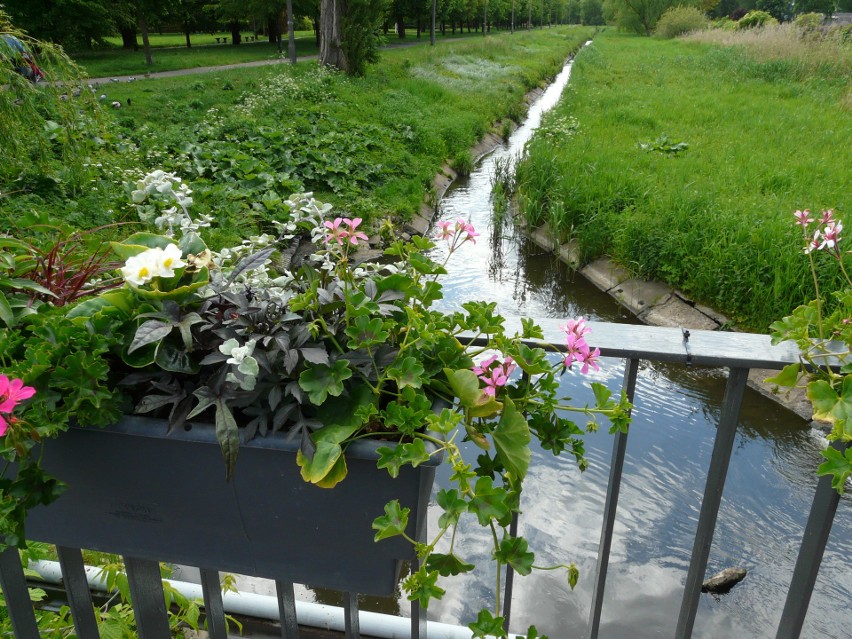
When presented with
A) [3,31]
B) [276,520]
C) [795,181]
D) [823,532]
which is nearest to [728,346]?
[823,532]

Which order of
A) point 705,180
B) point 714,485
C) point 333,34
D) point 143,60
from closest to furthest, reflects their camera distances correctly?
point 714,485 < point 705,180 < point 333,34 < point 143,60

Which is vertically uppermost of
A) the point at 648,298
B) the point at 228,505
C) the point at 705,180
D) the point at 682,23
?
the point at 682,23

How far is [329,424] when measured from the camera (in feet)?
2.94

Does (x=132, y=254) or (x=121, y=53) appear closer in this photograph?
(x=132, y=254)

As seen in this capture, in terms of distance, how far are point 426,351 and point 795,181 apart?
768cm

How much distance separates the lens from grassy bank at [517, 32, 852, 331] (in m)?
5.68

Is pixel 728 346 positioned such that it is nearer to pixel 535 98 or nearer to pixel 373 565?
pixel 373 565

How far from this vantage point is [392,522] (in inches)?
32.9

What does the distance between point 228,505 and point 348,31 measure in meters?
15.7

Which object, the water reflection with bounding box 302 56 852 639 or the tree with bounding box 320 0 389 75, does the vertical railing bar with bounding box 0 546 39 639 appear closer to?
the water reflection with bounding box 302 56 852 639

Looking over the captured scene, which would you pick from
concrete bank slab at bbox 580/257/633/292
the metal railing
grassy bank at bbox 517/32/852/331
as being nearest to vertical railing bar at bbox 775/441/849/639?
the metal railing

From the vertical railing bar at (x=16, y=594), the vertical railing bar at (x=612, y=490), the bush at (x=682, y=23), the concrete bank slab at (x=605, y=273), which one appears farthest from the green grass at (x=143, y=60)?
the bush at (x=682, y=23)

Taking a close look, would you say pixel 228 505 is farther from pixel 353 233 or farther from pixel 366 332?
pixel 353 233

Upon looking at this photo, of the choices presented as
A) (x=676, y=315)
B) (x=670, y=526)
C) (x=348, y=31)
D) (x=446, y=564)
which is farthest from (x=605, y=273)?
(x=348, y=31)
